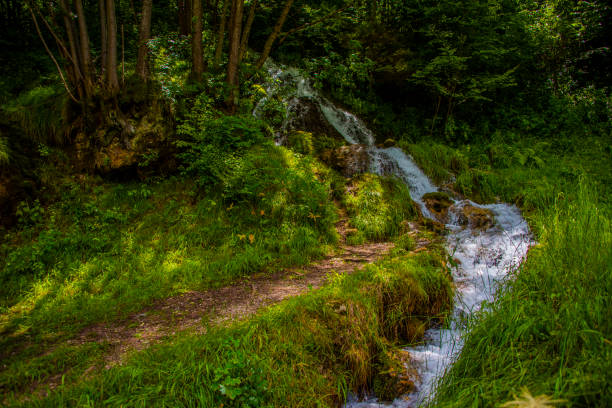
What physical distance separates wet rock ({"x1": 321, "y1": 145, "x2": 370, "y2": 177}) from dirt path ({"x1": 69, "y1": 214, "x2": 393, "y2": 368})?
13.1ft

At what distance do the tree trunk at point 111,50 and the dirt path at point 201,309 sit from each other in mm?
4786

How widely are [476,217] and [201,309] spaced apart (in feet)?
20.6

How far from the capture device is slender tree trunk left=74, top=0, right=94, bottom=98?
555 cm

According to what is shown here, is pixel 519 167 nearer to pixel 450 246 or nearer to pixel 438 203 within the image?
pixel 438 203

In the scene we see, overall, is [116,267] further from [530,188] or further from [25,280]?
[530,188]

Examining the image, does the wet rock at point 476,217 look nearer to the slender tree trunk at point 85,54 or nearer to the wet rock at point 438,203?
the wet rock at point 438,203

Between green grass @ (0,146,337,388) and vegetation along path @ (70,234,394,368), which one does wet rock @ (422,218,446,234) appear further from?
vegetation along path @ (70,234,394,368)

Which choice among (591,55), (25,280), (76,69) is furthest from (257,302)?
(591,55)

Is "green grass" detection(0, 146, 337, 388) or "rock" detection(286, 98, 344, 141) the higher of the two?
"rock" detection(286, 98, 344, 141)

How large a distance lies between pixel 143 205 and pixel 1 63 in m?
6.09

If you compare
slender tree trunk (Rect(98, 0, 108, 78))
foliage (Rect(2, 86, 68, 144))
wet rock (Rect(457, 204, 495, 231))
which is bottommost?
wet rock (Rect(457, 204, 495, 231))

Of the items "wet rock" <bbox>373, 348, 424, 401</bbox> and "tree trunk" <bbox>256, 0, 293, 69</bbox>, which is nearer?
"wet rock" <bbox>373, 348, 424, 401</bbox>

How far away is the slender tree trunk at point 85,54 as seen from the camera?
5551mm

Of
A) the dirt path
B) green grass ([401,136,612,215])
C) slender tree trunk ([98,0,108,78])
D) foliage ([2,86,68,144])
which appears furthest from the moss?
foliage ([2,86,68,144])
